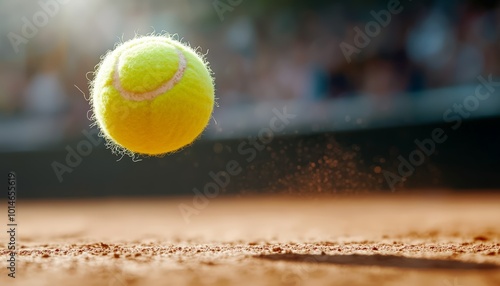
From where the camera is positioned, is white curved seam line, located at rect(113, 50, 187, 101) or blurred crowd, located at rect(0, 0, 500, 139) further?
blurred crowd, located at rect(0, 0, 500, 139)

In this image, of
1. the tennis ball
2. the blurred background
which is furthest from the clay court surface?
the blurred background

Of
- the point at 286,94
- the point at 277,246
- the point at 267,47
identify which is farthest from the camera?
the point at 267,47

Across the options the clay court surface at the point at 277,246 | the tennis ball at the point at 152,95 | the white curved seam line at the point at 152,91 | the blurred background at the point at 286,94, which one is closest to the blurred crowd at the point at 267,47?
the blurred background at the point at 286,94

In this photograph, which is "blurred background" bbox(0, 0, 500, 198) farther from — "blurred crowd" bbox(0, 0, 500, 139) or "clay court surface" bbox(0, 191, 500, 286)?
"clay court surface" bbox(0, 191, 500, 286)

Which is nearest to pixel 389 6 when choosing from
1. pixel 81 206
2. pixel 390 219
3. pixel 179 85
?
pixel 390 219

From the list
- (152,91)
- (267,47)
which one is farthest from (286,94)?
(152,91)

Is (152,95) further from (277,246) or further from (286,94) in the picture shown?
(286,94)

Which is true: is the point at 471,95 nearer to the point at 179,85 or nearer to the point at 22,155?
the point at 179,85
